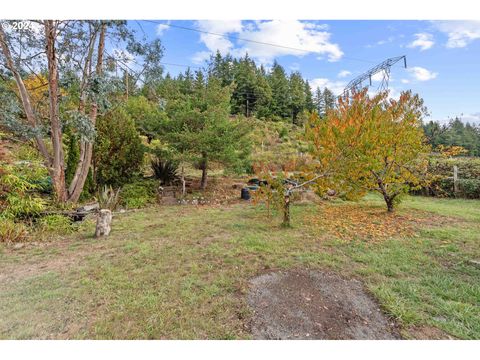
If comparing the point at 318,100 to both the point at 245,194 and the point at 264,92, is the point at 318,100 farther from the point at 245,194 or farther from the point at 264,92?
the point at 245,194

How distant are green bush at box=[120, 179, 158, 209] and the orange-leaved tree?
4.03m

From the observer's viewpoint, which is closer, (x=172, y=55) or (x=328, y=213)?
(x=172, y=55)

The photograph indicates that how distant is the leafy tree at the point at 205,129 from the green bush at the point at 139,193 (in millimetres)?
1261

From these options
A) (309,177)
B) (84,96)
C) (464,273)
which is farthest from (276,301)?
(84,96)

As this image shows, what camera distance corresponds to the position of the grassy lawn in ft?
5.12

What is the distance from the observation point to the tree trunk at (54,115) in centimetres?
375

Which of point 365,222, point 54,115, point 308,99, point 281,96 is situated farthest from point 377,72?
point 308,99

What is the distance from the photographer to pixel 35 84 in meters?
5.32

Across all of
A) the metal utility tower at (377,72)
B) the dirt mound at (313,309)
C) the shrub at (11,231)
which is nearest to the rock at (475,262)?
the dirt mound at (313,309)

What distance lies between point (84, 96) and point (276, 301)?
4845 millimetres

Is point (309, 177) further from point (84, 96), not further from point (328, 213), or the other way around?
point (84, 96)
